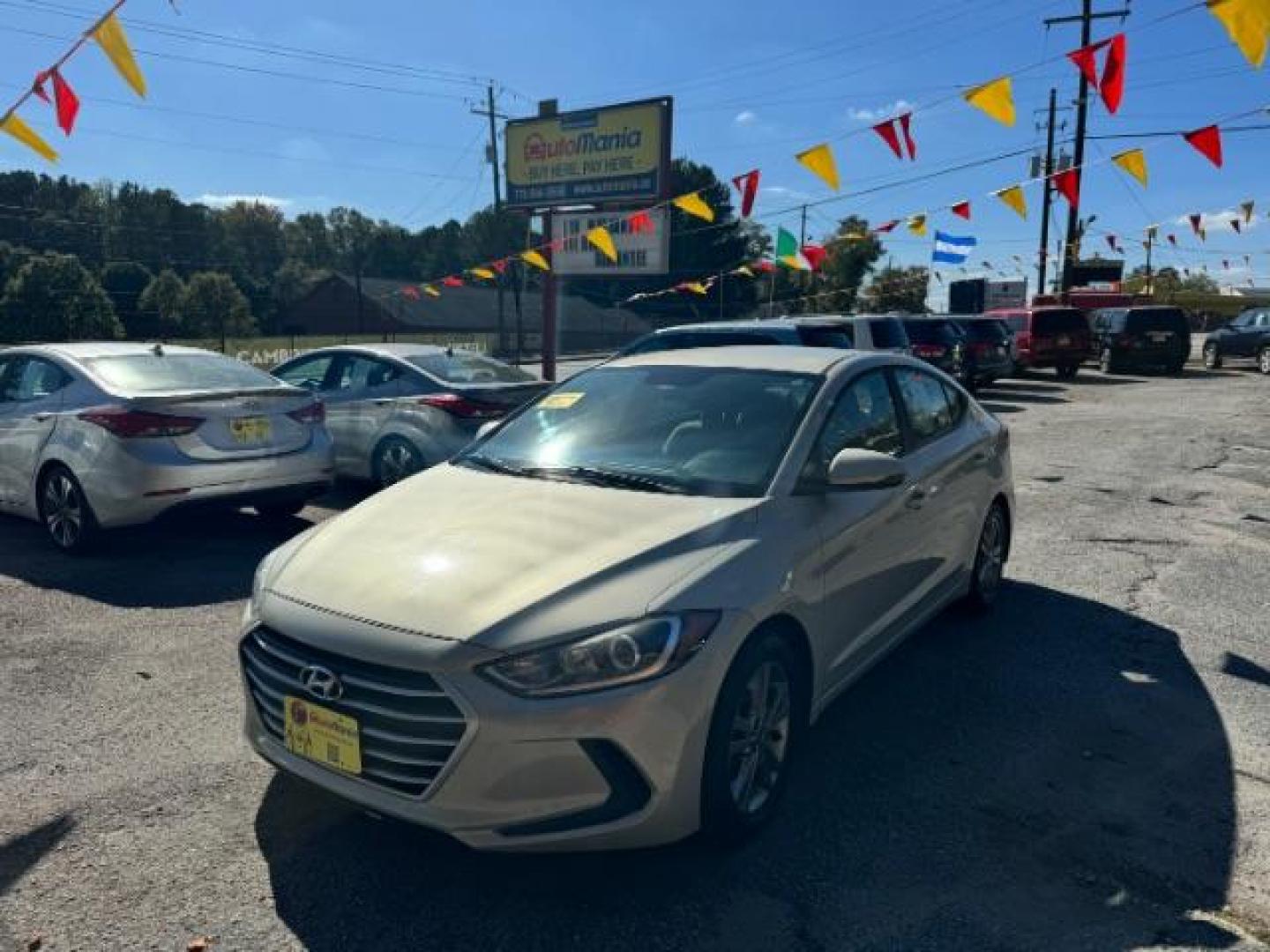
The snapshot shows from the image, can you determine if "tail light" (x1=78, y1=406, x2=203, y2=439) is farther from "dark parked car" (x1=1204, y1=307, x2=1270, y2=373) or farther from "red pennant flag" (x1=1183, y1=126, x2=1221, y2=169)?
"dark parked car" (x1=1204, y1=307, x2=1270, y2=373)

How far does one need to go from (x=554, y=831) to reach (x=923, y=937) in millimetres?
1056

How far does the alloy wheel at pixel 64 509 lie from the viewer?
6211 mm

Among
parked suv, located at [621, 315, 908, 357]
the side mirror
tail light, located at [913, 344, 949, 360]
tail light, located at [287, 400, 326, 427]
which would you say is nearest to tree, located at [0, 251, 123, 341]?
tail light, located at [913, 344, 949, 360]

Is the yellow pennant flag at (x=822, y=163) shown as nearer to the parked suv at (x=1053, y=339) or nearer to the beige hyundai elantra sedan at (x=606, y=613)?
the beige hyundai elantra sedan at (x=606, y=613)

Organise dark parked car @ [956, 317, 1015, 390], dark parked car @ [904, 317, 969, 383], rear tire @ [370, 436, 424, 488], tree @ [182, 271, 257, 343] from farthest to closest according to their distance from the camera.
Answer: tree @ [182, 271, 257, 343], dark parked car @ [956, 317, 1015, 390], dark parked car @ [904, 317, 969, 383], rear tire @ [370, 436, 424, 488]

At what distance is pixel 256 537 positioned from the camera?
691cm

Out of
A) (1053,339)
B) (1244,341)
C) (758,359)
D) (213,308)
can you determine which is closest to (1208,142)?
(758,359)

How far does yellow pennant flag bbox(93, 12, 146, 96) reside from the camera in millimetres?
7156

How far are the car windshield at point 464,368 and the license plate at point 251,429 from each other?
72.1 inches

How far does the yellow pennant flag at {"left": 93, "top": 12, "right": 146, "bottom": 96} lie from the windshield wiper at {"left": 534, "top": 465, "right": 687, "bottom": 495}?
594 cm

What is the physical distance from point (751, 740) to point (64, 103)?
871 centimetres

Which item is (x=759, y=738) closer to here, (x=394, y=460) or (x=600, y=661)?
(x=600, y=661)

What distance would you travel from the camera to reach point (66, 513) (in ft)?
20.7

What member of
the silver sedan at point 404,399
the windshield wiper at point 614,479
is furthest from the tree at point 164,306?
the windshield wiper at point 614,479
